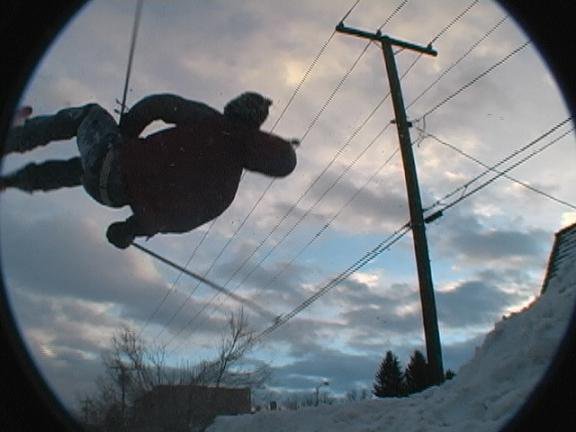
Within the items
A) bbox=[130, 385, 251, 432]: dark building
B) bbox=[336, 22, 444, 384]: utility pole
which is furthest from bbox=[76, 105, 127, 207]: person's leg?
bbox=[130, 385, 251, 432]: dark building

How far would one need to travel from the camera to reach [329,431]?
273 inches

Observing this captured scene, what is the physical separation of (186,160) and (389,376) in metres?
37.1

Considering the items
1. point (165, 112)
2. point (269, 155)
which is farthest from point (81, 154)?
point (269, 155)

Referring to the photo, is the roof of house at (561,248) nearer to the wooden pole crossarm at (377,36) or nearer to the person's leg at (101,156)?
the wooden pole crossarm at (377,36)

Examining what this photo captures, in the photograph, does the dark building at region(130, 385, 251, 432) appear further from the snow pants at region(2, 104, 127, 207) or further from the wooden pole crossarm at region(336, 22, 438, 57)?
the snow pants at region(2, 104, 127, 207)

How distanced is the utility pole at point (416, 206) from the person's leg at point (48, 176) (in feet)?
18.2

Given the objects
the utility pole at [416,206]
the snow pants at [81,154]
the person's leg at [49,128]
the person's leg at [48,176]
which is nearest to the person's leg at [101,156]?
the snow pants at [81,154]

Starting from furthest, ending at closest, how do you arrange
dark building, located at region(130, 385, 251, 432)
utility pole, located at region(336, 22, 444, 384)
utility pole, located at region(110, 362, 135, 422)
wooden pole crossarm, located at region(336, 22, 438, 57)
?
utility pole, located at region(110, 362, 135, 422) < dark building, located at region(130, 385, 251, 432) < wooden pole crossarm, located at region(336, 22, 438, 57) < utility pole, located at region(336, 22, 444, 384)

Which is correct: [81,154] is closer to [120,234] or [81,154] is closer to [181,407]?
[120,234]

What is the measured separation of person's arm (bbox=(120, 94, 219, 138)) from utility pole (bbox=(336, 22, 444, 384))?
17.5 ft

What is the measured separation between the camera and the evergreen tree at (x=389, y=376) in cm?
3619

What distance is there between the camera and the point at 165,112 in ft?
13.5

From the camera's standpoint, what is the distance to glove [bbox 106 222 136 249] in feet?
14.5

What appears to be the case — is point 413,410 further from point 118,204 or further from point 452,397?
point 118,204
